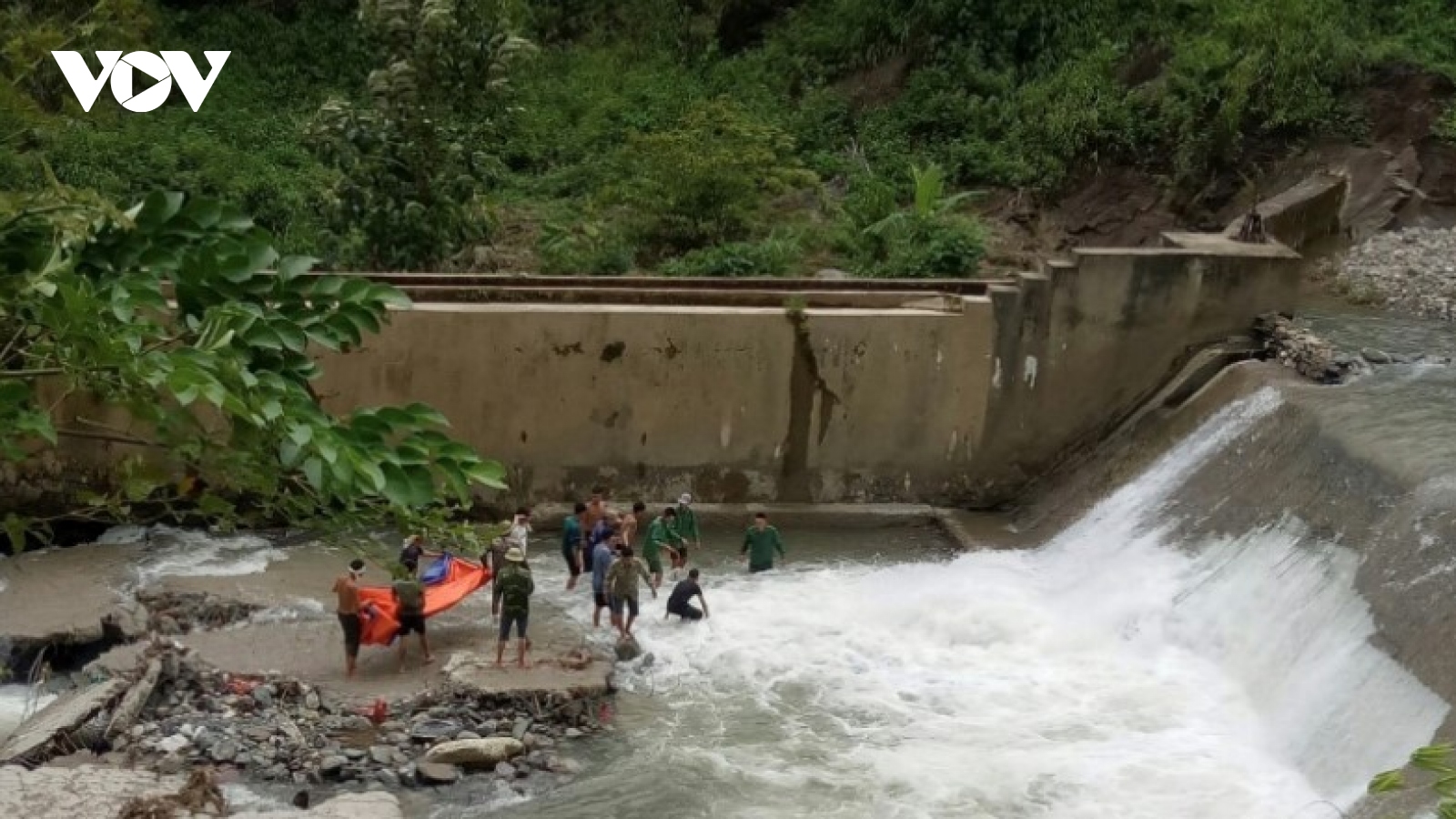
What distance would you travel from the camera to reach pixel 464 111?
63.7ft

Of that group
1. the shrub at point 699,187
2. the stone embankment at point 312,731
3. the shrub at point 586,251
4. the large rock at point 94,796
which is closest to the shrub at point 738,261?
the shrub at point 586,251

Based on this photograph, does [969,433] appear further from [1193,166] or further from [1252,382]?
[1193,166]

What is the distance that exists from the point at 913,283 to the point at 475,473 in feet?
45.3

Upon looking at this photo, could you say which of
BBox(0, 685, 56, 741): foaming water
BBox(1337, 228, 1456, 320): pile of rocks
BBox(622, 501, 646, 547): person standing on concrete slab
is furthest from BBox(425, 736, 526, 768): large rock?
BBox(1337, 228, 1456, 320): pile of rocks

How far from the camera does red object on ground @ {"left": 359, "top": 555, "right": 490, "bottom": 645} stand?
41.7ft

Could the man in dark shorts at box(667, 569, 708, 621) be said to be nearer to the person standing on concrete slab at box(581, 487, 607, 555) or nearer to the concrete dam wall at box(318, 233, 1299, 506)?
the person standing on concrete slab at box(581, 487, 607, 555)

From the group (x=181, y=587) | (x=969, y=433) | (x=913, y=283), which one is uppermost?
(x=913, y=283)

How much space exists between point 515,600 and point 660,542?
2.44m

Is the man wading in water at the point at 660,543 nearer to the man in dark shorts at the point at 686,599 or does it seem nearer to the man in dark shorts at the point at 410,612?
the man in dark shorts at the point at 686,599

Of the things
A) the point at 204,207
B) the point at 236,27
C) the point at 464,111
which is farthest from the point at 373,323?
the point at 236,27

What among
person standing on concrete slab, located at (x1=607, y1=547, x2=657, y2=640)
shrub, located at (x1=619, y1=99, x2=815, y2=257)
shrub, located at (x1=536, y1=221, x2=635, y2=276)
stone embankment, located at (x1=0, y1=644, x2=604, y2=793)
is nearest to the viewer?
stone embankment, located at (x1=0, y1=644, x2=604, y2=793)

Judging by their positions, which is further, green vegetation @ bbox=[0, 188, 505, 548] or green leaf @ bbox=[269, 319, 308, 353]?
green leaf @ bbox=[269, 319, 308, 353]

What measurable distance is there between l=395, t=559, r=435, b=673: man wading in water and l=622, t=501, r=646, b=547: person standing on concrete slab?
2.01m

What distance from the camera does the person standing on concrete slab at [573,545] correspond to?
582 inches
